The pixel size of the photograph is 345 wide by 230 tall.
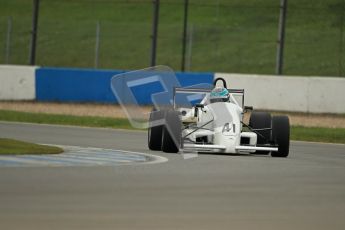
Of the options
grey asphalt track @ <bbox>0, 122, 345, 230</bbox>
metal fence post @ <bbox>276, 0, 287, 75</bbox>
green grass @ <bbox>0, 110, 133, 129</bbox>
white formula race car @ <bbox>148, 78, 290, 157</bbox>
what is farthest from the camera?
metal fence post @ <bbox>276, 0, 287, 75</bbox>

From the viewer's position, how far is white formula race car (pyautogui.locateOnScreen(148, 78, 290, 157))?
1645 cm

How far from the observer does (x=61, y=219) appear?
9.25 m

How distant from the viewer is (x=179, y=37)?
43906mm

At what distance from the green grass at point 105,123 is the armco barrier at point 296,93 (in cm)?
345

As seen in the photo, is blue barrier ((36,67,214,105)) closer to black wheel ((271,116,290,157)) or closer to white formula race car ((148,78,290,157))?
white formula race car ((148,78,290,157))

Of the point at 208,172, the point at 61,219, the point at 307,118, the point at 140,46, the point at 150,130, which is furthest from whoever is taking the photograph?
the point at 140,46

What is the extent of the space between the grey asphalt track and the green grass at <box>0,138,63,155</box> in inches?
67.6

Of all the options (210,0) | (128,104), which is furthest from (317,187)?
(210,0)

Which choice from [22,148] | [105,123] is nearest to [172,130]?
[22,148]

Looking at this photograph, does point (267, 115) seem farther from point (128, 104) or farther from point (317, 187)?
point (128, 104)

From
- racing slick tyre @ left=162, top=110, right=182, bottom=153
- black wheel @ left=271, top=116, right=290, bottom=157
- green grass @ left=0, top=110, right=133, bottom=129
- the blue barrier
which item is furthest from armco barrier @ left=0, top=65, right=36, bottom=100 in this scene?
black wheel @ left=271, top=116, right=290, bottom=157

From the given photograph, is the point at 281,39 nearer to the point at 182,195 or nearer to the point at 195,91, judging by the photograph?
the point at 195,91

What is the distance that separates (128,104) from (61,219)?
70.3 feet

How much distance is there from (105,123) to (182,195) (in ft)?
46.3
